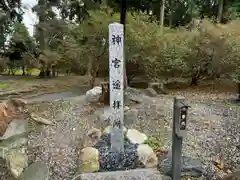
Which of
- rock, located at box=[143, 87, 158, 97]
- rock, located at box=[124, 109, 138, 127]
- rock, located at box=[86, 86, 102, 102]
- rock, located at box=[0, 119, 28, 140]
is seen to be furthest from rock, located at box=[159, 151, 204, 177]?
rock, located at box=[143, 87, 158, 97]

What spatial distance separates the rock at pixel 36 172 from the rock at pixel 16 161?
0.07m

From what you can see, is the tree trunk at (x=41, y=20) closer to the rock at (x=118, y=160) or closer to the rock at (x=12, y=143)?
the rock at (x=12, y=143)

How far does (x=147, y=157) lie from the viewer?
150 inches

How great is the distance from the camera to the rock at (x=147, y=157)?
12.4ft

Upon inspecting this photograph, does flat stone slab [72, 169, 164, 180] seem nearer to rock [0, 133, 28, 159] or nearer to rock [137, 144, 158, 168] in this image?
rock [137, 144, 158, 168]

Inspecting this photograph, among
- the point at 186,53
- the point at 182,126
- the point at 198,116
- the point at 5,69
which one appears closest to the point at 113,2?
the point at 186,53

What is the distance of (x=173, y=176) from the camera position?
137 inches

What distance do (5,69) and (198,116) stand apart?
9.55m

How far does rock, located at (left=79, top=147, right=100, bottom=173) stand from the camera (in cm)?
372

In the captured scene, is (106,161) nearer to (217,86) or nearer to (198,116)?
(198,116)

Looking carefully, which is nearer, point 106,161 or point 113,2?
point 106,161

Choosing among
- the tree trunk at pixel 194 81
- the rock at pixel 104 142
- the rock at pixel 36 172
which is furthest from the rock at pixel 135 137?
the tree trunk at pixel 194 81

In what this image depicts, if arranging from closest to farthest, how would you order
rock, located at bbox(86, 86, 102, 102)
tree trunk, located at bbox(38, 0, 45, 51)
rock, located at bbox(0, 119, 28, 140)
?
rock, located at bbox(0, 119, 28, 140) → rock, located at bbox(86, 86, 102, 102) → tree trunk, located at bbox(38, 0, 45, 51)

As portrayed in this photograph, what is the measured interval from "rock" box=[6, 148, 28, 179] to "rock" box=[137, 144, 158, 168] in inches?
63.2
